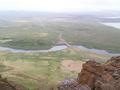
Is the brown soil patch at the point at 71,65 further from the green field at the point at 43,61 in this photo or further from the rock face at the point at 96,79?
the rock face at the point at 96,79

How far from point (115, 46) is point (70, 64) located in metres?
38.8

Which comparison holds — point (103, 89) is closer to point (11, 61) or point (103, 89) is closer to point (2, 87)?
point (2, 87)

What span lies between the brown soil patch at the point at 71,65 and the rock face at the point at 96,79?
135 ft

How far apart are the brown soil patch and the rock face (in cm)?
4108

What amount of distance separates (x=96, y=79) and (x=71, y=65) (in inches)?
1966

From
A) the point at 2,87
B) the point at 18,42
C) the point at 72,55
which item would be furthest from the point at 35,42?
the point at 2,87

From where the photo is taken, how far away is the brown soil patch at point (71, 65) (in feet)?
220

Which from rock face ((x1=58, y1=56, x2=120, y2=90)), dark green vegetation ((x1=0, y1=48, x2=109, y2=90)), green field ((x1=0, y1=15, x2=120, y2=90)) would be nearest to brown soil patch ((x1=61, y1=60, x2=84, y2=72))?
green field ((x1=0, y1=15, x2=120, y2=90))

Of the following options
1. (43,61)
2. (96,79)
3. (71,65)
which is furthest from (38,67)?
(96,79)

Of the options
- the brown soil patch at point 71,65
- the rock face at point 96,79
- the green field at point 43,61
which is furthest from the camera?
the brown soil patch at point 71,65

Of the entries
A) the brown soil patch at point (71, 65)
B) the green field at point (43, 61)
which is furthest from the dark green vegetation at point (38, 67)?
the brown soil patch at point (71, 65)

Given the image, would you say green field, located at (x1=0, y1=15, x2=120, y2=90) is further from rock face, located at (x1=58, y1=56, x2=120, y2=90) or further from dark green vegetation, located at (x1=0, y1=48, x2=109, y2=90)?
rock face, located at (x1=58, y1=56, x2=120, y2=90)

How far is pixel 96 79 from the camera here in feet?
74.2

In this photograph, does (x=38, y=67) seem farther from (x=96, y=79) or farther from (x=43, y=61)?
(x=96, y=79)
